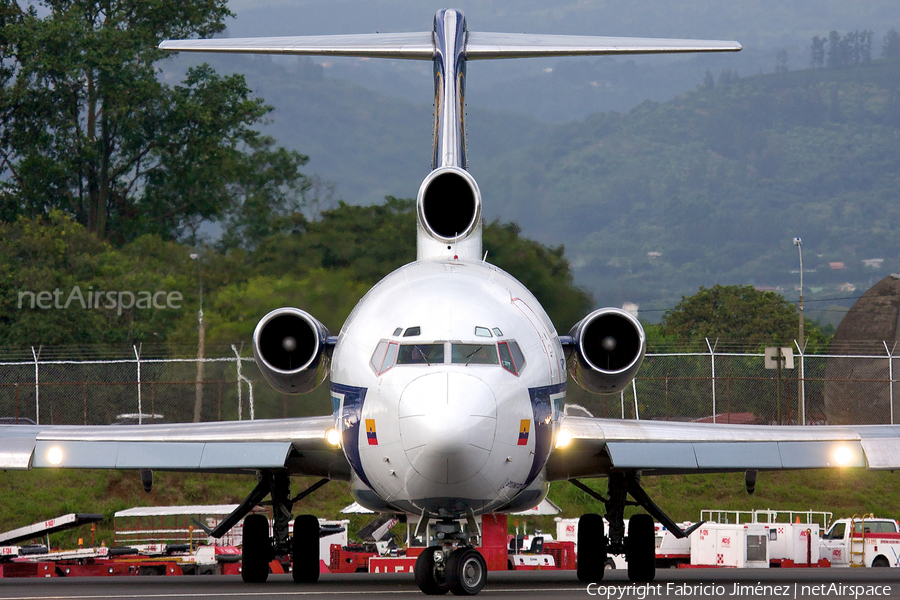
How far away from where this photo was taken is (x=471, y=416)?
11.5 metres

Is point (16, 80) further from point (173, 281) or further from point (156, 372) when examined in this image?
point (156, 372)

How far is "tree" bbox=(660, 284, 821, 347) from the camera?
74.1 m

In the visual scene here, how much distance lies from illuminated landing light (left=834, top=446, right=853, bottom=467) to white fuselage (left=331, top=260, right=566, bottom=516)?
378 cm

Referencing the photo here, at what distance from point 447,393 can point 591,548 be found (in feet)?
21.5

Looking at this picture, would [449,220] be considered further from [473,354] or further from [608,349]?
[473,354]

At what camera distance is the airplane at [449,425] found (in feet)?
39.7

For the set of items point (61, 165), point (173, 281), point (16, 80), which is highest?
point (16, 80)

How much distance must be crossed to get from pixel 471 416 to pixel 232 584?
6854mm

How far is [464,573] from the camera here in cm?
1265

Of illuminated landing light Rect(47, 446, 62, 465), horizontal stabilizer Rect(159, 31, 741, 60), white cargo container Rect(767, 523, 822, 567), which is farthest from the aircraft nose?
white cargo container Rect(767, 523, 822, 567)

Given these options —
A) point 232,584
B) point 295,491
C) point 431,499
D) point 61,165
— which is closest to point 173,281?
point 295,491

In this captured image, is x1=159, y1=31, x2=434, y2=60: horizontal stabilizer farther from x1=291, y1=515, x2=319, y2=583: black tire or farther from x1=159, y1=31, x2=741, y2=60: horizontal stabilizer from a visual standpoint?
x1=291, y1=515, x2=319, y2=583: black tire

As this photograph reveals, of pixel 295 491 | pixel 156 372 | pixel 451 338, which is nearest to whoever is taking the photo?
pixel 451 338

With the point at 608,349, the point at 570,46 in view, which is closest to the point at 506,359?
the point at 608,349
